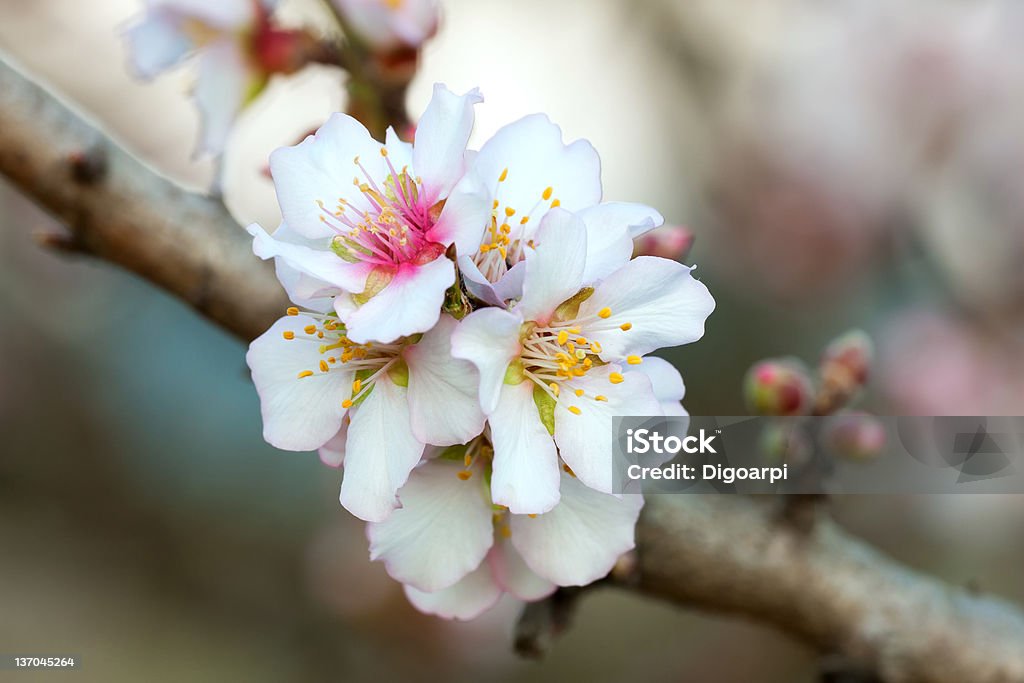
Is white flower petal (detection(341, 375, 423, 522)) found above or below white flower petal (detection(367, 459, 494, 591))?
above

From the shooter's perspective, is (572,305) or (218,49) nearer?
(572,305)

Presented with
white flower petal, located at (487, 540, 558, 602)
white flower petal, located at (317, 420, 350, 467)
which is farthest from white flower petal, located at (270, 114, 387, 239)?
white flower petal, located at (487, 540, 558, 602)

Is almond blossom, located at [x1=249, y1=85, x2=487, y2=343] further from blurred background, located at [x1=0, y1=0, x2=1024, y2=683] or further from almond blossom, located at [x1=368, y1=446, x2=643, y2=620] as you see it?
blurred background, located at [x1=0, y1=0, x2=1024, y2=683]

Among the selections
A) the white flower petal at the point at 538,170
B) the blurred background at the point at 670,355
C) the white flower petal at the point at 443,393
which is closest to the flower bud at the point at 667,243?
the white flower petal at the point at 538,170

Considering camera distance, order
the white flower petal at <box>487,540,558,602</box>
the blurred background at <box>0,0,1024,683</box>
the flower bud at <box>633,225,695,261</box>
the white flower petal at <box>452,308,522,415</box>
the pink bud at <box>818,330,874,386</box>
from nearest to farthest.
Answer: the white flower petal at <box>452,308,522,415</box>, the white flower petal at <box>487,540,558,602</box>, the flower bud at <box>633,225,695,261</box>, the pink bud at <box>818,330,874,386</box>, the blurred background at <box>0,0,1024,683</box>

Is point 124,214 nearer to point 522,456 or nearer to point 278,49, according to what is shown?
point 278,49

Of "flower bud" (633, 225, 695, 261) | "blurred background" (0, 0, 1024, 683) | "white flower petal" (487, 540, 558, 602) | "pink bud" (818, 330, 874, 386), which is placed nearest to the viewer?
"white flower petal" (487, 540, 558, 602)

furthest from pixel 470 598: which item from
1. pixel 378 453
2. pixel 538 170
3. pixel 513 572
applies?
pixel 538 170

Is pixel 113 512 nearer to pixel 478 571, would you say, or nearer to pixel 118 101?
pixel 118 101
